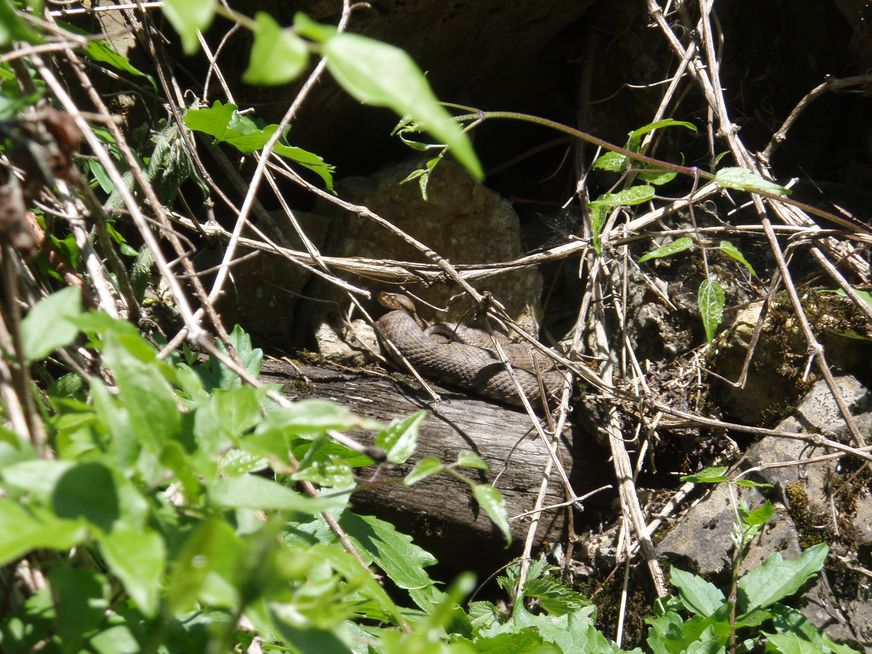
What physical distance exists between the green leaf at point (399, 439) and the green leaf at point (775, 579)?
211cm

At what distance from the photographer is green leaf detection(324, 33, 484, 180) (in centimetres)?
82

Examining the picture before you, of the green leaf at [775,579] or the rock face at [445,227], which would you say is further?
the rock face at [445,227]

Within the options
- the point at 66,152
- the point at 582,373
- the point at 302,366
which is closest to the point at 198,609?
the point at 66,152

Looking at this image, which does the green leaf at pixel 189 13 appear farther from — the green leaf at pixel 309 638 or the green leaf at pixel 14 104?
the green leaf at pixel 309 638

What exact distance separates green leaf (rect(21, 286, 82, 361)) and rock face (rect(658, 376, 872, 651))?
2.90m

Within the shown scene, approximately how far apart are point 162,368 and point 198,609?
19.8 inches

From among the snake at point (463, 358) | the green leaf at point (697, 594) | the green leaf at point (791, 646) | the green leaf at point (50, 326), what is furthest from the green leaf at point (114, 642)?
the snake at point (463, 358)

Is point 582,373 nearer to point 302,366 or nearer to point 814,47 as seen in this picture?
Answer: point 302,366

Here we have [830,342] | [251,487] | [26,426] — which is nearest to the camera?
[251,487]

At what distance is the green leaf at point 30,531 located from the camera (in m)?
0.83

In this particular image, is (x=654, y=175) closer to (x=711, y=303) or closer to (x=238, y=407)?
(x=711, y=303)

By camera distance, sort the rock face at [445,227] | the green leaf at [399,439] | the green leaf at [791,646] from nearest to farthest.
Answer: the green leaf at [399,439] < the green leaf at [791,646] < the rock face at [445,227]

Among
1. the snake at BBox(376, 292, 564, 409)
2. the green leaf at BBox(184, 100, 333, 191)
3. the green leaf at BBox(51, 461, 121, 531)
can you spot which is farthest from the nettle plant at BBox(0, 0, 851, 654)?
the snake at BBox(376, 292, 564, 409)

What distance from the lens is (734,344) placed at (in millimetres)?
4098
